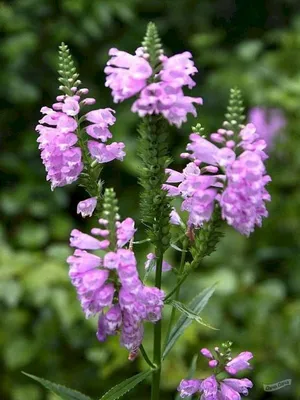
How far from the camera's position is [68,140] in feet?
4.22

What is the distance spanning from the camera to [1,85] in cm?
376

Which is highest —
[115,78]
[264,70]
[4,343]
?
[115,78]

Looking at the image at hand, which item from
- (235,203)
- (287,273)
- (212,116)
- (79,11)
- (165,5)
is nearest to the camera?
(235,203)

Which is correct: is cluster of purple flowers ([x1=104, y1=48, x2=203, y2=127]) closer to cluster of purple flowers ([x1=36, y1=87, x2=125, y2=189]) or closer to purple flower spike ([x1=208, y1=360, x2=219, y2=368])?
cluster of purple flowers ([x1=36, y1=87, x2=125, y2=189])

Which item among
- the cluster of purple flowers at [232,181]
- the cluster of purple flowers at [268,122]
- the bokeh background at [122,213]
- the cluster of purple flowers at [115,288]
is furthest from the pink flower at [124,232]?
the cluster of purple flowers at [268,122]

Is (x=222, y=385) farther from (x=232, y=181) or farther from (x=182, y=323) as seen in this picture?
(x=232, y=181)

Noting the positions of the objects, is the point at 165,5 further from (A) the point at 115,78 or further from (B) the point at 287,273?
(A) the point at 115,78

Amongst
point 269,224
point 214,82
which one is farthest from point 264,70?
point 269,224

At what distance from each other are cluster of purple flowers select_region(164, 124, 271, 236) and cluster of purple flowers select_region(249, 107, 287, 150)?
274 cm

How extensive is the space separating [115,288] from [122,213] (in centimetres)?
257

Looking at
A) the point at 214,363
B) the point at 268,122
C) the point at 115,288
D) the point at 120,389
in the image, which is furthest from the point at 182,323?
the point at 268,122

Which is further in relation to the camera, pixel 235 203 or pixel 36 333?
pixel 36 333

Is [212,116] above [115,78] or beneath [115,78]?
beneath

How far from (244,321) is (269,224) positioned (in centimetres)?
73
